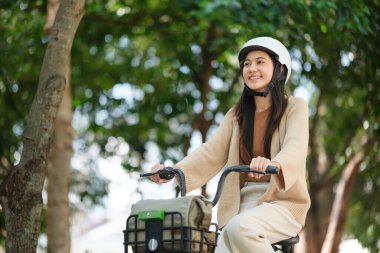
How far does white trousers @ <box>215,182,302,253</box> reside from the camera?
423cm

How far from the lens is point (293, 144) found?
4.50m

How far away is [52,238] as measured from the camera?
9.16 m

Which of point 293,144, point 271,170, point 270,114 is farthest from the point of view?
point 270,114

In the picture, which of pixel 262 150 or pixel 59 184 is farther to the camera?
pixel 59 184

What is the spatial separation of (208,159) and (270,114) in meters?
0.49

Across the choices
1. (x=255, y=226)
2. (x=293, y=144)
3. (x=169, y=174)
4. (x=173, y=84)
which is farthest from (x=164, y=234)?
(x=173, y=84)

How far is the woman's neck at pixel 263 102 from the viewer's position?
16.2 feet

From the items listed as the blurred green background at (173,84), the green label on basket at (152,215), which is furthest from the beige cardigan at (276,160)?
the blurred green background at (173,84)

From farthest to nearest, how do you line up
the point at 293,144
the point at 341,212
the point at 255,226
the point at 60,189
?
the point at 341,212
the point at 60,189
the point at 293,144
the point at 255,226

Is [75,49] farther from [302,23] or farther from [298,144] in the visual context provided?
[298,144]

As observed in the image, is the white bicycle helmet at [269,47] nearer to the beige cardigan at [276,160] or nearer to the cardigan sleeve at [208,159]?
the beige cardigan at [276,160]

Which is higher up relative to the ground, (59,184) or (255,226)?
(59,184)

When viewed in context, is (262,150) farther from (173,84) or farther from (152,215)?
(173,84)

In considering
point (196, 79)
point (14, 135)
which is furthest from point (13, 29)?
point (196, 79)
